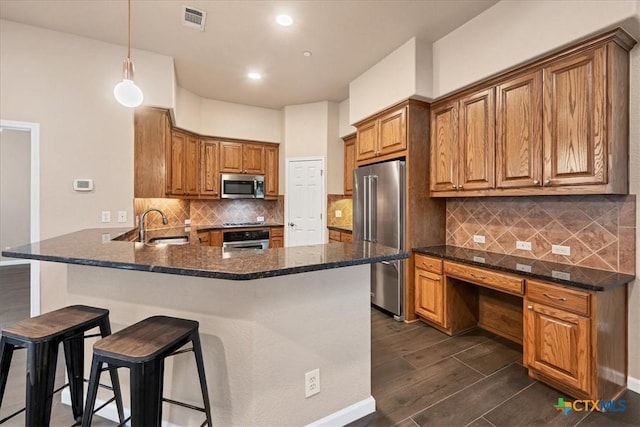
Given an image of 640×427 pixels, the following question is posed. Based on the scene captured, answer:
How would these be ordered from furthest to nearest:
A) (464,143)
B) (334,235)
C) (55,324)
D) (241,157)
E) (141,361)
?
(241,157)
(334,235)
(464,143)
(55,324)
(141,361)

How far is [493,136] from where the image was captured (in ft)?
8.55

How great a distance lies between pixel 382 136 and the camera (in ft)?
11.5

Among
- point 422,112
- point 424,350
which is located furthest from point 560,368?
point 422,112

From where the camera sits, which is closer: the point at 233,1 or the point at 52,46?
the point at 233,1

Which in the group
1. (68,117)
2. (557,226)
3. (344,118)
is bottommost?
(557,226)

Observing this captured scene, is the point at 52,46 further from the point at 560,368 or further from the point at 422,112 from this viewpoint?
the point at 560,368

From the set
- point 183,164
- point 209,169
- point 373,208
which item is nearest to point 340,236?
point 373,208

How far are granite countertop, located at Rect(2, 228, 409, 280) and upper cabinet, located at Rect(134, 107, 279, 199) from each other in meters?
1.79

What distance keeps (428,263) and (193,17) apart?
3.30 meters

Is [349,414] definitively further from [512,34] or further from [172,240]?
[512,34]

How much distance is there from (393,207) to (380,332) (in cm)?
132

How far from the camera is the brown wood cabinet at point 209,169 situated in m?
4.81

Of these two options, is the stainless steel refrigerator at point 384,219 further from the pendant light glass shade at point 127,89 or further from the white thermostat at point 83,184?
the white thermostat at point 83,184

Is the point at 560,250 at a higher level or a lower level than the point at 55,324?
higher
